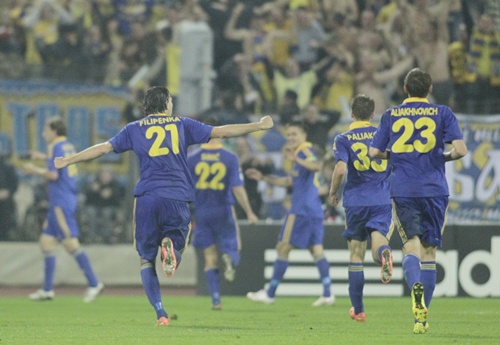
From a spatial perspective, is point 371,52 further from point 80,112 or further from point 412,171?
point 412,171

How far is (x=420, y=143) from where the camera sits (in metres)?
8.84

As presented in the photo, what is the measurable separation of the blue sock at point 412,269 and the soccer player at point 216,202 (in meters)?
4.74

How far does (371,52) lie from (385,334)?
11263 millimetres

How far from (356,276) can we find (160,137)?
238 centimetres

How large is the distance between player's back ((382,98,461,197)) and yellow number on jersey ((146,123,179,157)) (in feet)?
5.99

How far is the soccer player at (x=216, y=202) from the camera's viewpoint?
13.4 m

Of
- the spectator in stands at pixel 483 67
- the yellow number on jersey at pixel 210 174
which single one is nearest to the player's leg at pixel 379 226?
the yellow number on jersey at pixel 210 174

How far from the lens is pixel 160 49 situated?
19.4 meters

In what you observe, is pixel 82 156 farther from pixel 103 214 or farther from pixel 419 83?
pixel 103 214

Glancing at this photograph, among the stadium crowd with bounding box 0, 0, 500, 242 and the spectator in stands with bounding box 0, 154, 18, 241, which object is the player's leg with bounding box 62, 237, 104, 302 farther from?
the stadium crowd with bounding box 0, 0, 500, 242

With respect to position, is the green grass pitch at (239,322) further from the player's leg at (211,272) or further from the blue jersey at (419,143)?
the blue jersey at (419,143)

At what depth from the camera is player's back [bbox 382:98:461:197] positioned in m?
8.80

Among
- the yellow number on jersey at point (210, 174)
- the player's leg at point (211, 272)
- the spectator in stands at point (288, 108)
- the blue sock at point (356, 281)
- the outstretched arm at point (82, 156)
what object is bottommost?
the player's leg at point (211, 272)

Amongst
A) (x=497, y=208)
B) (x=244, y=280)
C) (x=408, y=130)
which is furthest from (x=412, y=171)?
(x=497, y=208)
